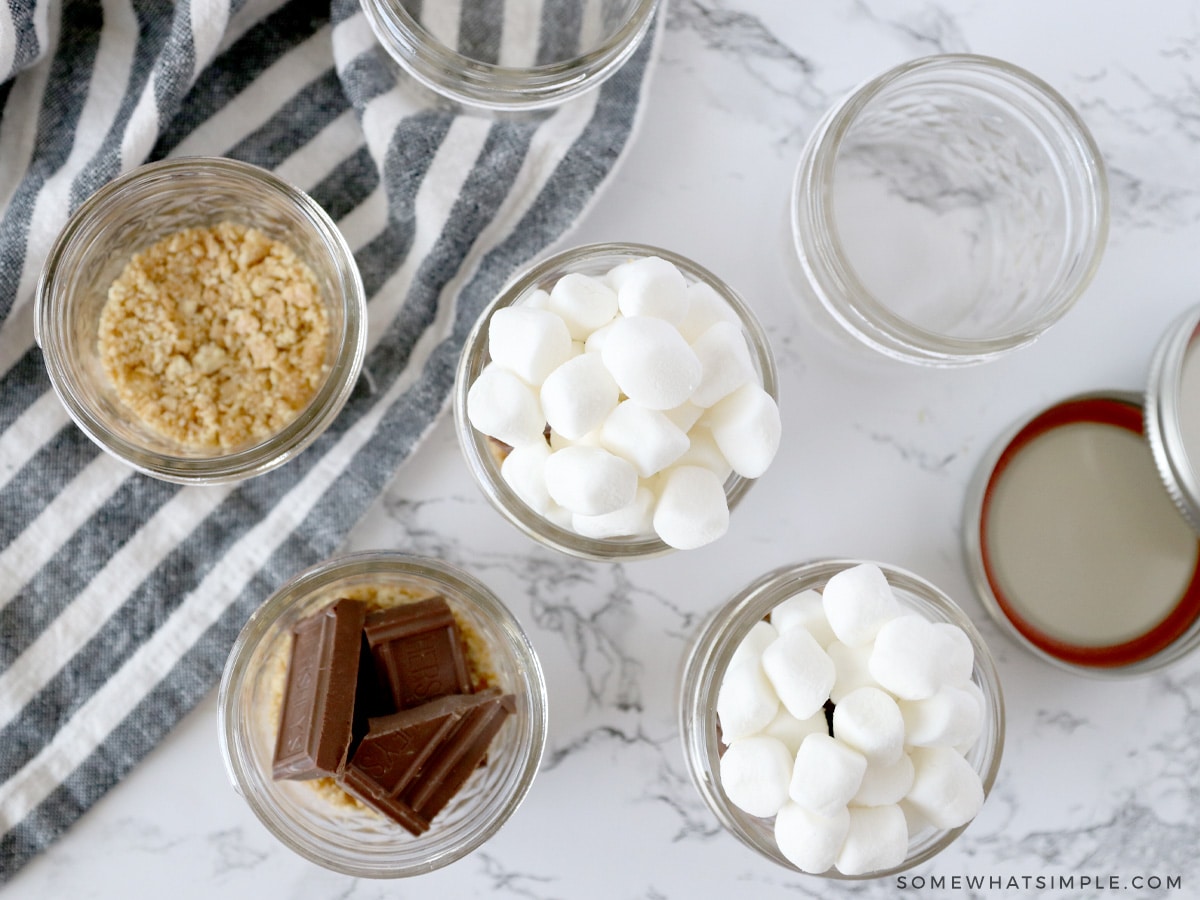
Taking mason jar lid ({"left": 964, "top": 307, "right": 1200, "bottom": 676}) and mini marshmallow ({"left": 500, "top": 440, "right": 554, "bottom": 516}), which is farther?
mason jar lid ({"left": 964, "top": 307, "right": 1200, "bottom": 676})

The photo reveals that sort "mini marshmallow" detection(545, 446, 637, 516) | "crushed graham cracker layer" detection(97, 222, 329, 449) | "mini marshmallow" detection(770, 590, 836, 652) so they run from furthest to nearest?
"crushed graham cracker layer" detection(97, 222, 329, 449) < "mini marshmallow" detection(770, 590, 836, 652) < "mini marshmallow" detection(545, 446, 637, 516)

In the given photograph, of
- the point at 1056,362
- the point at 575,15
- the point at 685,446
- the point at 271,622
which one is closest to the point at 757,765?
the point at 685,446

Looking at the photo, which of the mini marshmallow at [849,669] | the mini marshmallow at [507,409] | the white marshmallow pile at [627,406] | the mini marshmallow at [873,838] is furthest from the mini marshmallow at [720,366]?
the mini marshmallow at [873,838]

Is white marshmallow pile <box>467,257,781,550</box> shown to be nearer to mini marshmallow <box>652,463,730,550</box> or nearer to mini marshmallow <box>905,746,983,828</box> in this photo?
mini marshmallow <box>652,463,730,550</box>

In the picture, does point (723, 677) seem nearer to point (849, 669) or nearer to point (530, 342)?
point (849, 669)

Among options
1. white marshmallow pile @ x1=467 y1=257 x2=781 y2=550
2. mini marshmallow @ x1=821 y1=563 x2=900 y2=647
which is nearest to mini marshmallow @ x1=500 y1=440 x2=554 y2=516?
white marshmallow pile @ x1=467 y1=257 x2=781 y2=550

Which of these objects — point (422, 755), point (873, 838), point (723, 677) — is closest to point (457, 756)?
point (422, 755)

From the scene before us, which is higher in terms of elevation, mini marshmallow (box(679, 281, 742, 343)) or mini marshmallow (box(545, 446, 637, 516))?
mini marshmallow (box(679, 281, 742, 343))

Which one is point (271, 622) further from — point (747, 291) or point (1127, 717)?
point (1127, 717)
